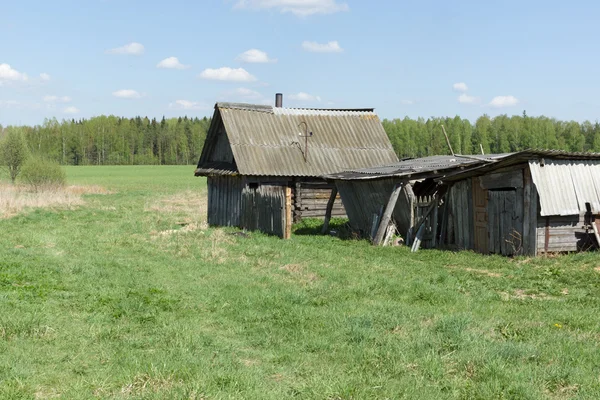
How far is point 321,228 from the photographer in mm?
23000

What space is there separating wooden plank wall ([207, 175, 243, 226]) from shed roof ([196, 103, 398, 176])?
54 centimetres

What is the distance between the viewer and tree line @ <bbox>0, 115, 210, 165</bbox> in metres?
121

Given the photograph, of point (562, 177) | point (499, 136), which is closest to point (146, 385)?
point (562, 177)

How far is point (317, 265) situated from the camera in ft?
45.4

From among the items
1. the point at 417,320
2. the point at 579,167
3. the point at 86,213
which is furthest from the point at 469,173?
the point at 86,213

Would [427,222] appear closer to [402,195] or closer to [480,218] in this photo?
[402,195]

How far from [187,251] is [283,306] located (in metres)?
6.66

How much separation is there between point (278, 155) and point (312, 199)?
90.3 inches

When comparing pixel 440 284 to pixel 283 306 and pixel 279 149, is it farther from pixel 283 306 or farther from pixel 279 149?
pixel 279 149

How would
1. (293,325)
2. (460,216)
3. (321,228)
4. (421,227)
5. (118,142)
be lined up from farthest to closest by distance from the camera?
1. (118,142)
2. (321,228)
3. (421,227)
4. (460,216)
5. (293,325)

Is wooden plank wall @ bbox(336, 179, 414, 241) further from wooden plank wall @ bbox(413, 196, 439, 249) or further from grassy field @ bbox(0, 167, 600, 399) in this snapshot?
grassy field @ bbox(0, 167, 600, 399)

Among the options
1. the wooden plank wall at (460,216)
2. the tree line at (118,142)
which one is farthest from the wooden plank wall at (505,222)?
the tree line at (118,142)

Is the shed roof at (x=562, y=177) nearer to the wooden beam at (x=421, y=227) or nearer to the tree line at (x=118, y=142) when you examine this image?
the wooden beam at (x=421, y=227)

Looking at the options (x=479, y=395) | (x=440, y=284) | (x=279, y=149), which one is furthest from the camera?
(x=279, y=149)
